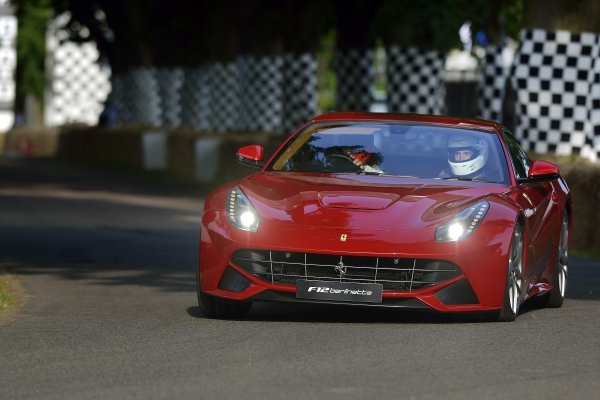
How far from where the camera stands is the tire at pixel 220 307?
1028 centimetres

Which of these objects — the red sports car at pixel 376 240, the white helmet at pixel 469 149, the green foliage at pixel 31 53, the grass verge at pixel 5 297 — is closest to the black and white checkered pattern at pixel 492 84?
the grass verge at pixel 5 297

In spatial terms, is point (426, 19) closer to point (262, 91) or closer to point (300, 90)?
point (300, 90)

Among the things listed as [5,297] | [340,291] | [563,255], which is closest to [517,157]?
[563,255]

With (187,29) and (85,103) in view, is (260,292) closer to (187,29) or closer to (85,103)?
(187,29)

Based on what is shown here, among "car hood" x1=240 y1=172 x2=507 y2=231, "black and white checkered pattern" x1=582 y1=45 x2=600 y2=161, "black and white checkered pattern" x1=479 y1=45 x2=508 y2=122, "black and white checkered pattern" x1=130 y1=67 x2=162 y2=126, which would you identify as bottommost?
"black and white checkered pattern" x1=130 y1=67 x2=162 y2=126

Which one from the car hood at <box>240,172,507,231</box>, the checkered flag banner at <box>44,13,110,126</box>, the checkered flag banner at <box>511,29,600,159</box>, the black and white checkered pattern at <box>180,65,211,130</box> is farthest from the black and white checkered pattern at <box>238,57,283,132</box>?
the checkered flag banner at <box>44,13,110,126</box>

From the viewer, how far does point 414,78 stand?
2942 centimetres

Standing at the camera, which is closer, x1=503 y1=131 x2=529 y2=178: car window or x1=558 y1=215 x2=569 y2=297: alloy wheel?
x1=503 y1=131 x2=529 y2=178: car window

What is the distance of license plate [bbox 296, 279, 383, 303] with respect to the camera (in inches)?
389

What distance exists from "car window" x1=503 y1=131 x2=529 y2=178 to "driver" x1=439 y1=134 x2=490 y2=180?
0.85 ft

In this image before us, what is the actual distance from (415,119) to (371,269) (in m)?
1.78

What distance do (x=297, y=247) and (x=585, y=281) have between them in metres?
4.69

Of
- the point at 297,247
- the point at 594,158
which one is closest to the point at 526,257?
the point at 297,247

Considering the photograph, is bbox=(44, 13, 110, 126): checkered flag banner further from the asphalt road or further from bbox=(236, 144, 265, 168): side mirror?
bbox=(236, 144, 265, 168): side mirror
